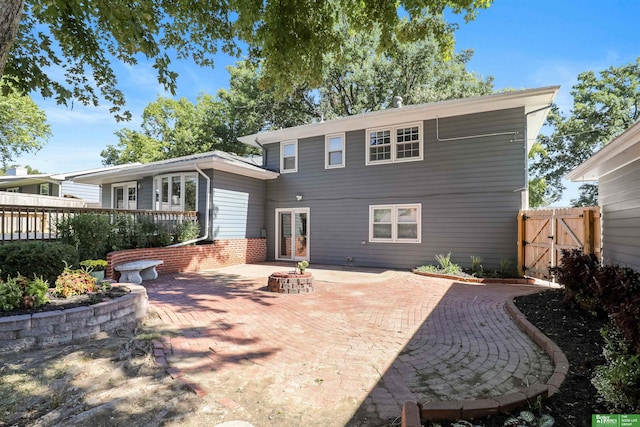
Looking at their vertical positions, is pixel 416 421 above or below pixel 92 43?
below

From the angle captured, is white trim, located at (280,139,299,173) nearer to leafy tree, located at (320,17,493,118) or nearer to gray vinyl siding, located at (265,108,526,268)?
gray vinyl siding, located at (265,108,526,268)

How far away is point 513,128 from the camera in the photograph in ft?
31.2

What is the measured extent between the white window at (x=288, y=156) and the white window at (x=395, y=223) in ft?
13.3

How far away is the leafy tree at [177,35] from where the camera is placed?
4301 mm

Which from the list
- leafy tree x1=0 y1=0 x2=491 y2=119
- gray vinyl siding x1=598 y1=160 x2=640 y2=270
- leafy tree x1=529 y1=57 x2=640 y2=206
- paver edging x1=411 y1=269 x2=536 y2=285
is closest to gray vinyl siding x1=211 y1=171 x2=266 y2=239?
leafy tree x1=0 y1=0 x2=491 y2=119

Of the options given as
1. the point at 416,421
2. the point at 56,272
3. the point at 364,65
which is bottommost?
the point at 416,421

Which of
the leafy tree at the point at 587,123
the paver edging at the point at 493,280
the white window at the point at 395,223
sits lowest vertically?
the paver edging at the point at 493,280

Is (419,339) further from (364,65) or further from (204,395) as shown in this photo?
(364,65)

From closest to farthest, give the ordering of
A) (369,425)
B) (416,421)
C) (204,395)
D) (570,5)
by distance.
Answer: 1. (416,421)
2. (369,425)
3. (204,395)
4. (570,5)

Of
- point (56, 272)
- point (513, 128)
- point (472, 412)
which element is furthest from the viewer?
point (513, 128)

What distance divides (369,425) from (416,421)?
1.67 feet

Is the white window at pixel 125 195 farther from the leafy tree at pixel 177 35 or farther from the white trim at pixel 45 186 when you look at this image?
the leafy tree at pixel 177 35

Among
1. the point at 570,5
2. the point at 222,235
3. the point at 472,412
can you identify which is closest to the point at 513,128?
the point at 570,5

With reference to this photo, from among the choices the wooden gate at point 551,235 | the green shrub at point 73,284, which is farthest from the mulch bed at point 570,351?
the green shrub at point 73,284
